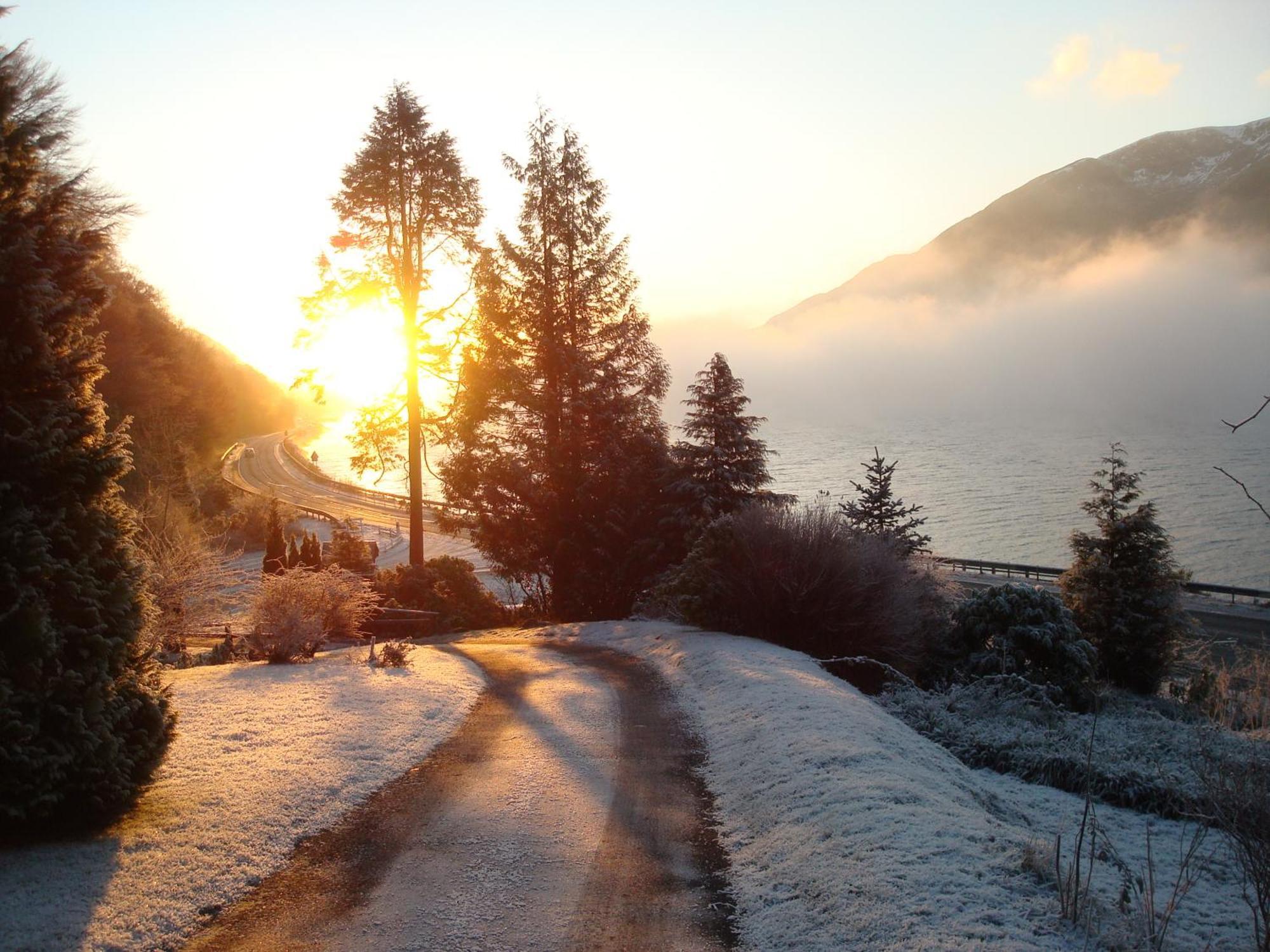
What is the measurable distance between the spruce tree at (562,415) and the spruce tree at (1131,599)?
13759mm

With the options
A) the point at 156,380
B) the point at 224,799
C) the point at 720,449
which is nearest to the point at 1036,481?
the point at 720,449

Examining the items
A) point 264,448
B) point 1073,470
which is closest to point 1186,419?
point 1073,470

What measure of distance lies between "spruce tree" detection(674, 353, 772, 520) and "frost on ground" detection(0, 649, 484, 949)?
538 inches

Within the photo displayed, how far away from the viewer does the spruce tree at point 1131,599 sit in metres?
25.7

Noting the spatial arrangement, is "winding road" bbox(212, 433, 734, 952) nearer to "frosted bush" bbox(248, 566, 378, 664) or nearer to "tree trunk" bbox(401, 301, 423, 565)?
"frosted bush" bbox(248, 566, 378, 664)

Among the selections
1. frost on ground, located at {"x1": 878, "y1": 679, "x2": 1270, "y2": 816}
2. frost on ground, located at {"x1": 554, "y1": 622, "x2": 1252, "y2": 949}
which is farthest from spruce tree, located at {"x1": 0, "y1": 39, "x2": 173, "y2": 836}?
frost on ground, located at {"x1": 878, "y1": 679, "x2": 1270, "y2": 816}

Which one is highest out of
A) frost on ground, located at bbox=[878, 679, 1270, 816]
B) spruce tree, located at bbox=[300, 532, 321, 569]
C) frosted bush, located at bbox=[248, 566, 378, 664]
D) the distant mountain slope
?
the distant mountain slope

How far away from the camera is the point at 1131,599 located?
84.6 ft

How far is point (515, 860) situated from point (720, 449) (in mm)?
19817

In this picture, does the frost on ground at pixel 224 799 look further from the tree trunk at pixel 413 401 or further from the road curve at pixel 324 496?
the road curve at pixel 324 496

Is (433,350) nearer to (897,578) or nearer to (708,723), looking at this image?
(897,578)

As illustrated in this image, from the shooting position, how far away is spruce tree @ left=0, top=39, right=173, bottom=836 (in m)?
6.28

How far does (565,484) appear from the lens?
2661cm

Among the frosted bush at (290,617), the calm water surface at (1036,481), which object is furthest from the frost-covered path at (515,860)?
the calm water surface at (1036,481)
